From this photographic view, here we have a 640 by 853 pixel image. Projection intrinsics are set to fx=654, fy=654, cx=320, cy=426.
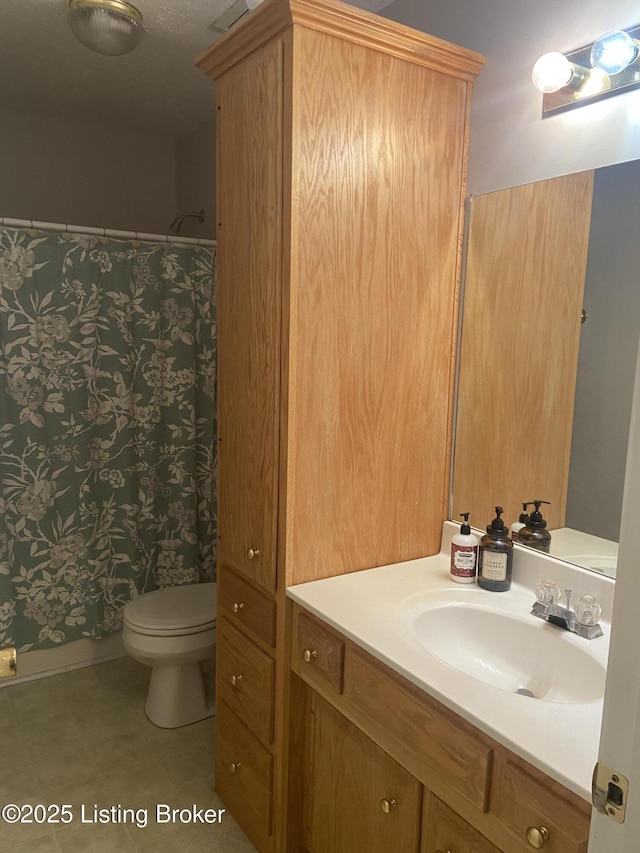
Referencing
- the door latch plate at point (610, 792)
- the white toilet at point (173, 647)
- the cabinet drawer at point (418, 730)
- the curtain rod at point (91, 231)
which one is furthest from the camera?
the curtain rod at point (91, 231)

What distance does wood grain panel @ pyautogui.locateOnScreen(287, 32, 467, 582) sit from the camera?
152 cm

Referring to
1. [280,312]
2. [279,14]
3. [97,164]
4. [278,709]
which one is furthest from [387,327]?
[97,164]

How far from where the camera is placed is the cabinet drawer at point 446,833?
3.82 feet

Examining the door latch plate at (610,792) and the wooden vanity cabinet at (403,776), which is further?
the wooden vanity cabinet at (403,776)

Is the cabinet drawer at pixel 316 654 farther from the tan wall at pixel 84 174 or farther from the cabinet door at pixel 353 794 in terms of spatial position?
the tan wall at pixel 84 174

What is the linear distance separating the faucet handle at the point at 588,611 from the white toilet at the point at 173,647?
1380 mm

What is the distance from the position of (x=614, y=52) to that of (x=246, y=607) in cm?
158

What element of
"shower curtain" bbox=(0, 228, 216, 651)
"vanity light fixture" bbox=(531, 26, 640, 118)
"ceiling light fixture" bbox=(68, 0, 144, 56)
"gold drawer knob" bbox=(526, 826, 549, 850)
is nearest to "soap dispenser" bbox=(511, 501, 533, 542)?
"gold drawer knob" bbox=(526, 826, 549, 850)

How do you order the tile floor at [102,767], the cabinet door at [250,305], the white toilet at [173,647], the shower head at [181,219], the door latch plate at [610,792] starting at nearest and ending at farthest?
1. the door latch plate at [610,792]
2. the cabinet door at [250,305]
3. the tile floor at [102,767]
4. the white toilet at [173,647]
5. the shower head at [181,219]

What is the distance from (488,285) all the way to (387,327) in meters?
0.31

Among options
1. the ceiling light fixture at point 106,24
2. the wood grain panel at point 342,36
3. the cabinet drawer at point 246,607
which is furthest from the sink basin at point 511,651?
the ceiling light fixture at point 106,24

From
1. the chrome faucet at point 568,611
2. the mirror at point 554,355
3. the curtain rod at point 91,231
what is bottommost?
the chrome faucet at point 568,611

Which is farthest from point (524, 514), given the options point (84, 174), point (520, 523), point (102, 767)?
point (84, 174)

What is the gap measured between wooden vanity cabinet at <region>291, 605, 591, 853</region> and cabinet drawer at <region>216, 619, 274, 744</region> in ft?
0.42
